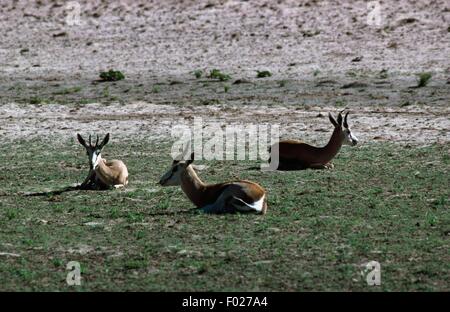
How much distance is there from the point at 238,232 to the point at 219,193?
1.15m

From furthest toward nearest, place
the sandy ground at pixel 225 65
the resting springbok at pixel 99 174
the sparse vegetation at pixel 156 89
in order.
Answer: the sparse vegetation at pixel 156 89
the sandy ground at pixel 225 65
the resting springbok at pixel 99 174

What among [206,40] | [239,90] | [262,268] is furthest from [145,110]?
[262,268]

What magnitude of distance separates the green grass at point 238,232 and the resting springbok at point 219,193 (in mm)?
→ 155

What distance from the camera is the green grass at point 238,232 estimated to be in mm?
10617

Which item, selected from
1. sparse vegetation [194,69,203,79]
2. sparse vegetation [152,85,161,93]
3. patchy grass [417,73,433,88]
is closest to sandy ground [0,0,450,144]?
sparse vegetation [152,85,161,93]

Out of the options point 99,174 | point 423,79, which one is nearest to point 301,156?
point 99,174

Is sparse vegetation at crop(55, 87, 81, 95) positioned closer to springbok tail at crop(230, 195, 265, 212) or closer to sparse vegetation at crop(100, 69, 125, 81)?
sparse vegetation at crop(100, 69, 125, 81)

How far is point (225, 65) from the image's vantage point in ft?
95.7

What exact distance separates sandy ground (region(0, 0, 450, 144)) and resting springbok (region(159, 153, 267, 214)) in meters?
6.87

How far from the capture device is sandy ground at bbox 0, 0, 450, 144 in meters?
22.6

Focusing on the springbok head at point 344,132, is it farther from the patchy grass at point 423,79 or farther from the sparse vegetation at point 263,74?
the sparse vegetation at point 263,74

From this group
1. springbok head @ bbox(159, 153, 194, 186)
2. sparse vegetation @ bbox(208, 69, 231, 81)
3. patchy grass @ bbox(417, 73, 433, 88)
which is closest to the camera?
springbok head @ bbox(159, 153, 194, 186)

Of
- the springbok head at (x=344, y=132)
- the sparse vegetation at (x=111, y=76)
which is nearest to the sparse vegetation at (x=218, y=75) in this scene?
the sparse vegetation at (x=111, y=76)

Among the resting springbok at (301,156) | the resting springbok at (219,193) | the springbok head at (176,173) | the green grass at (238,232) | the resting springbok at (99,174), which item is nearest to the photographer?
the green grass at (238,232)
